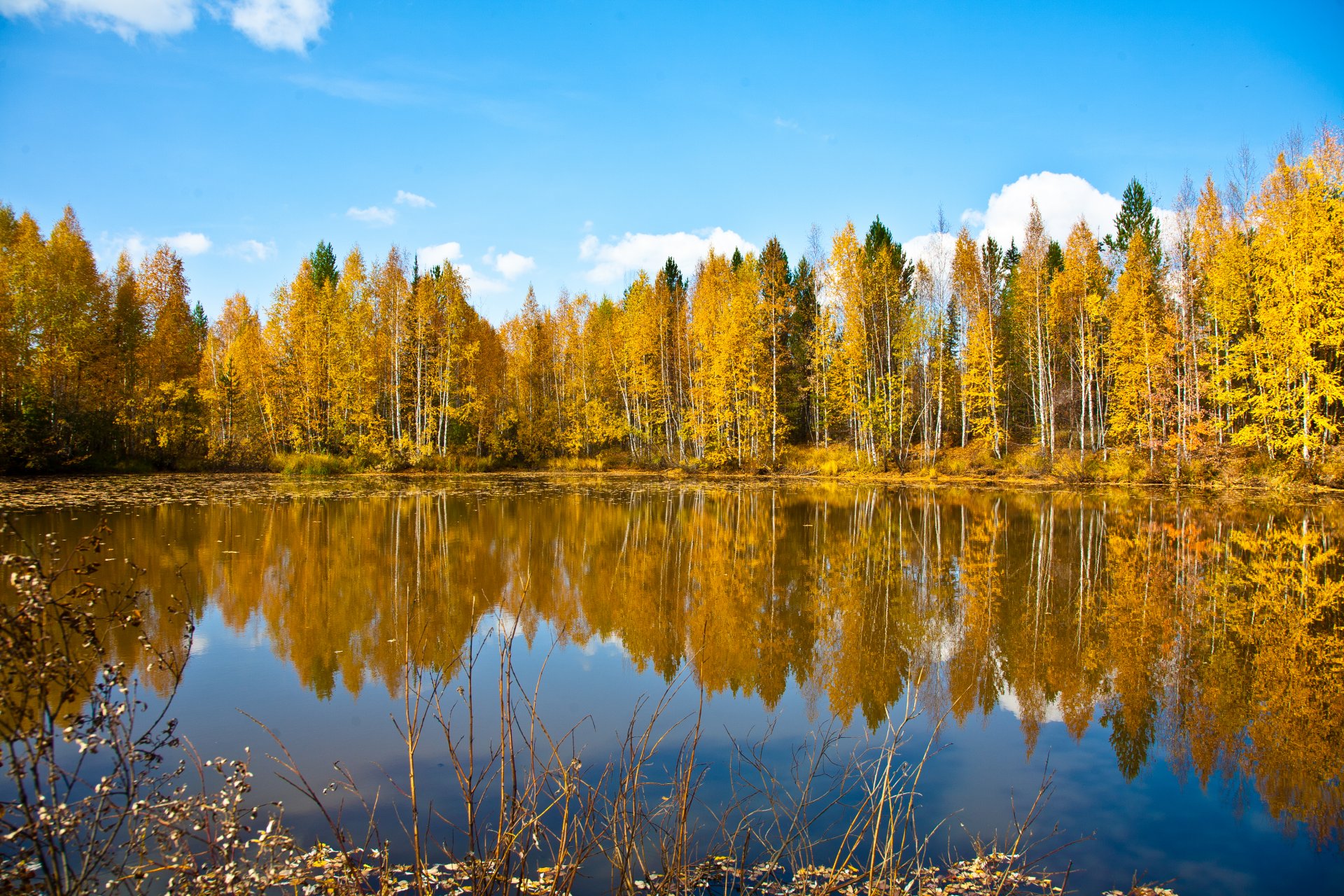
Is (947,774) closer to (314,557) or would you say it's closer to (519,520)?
(314,557)

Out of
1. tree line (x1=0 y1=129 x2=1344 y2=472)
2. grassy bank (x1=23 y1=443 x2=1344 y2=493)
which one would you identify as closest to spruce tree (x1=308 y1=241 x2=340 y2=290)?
tree line (x1=0 y1=129 x2=1344 y2=472)

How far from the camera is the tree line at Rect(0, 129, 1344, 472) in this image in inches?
1043

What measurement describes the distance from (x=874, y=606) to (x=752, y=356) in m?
26.0

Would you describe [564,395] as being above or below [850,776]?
above

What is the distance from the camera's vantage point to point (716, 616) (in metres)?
8.61

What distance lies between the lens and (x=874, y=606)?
9.30m

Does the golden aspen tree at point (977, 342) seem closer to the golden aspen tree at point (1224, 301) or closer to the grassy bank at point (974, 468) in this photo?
the grassy bank at point (974, 468)

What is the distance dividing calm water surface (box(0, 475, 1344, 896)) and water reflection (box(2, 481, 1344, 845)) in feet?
0.15

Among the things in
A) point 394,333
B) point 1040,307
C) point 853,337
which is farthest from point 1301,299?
point 394,333

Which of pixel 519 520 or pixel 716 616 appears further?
pixel 519 520

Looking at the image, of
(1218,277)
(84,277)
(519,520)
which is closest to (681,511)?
(519,520)

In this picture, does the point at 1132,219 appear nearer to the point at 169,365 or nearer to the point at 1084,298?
the point at 1084,298

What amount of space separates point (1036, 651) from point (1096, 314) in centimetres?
2900

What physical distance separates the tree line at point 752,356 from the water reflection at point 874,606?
12961 mm
